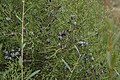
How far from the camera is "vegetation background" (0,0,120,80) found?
6.42 ft

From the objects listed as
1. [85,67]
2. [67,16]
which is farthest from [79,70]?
[67,16]

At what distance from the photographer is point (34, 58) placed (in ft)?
6.56

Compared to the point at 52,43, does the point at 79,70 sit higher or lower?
lower

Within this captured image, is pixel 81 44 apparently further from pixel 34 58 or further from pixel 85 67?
pixel 34 58

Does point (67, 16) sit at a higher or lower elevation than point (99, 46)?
higher

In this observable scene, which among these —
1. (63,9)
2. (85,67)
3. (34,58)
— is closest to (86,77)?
(85,67)

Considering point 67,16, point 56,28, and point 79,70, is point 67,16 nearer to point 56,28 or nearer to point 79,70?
point 56,28

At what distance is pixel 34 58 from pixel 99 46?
43 centimetres

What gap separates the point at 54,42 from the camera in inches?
78.7

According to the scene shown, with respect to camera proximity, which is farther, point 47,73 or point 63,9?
point 63,9

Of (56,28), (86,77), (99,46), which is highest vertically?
(56,28)

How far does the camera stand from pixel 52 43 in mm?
1994

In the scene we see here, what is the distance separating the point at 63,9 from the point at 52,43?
0.29 m

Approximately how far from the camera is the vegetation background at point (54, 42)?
1958 millimetres
